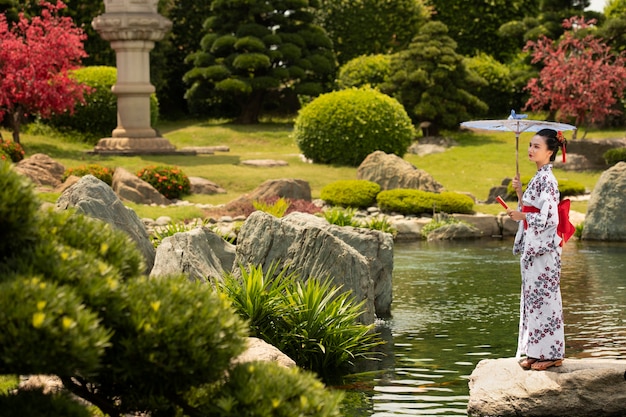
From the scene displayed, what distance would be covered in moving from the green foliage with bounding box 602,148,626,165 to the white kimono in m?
21.7

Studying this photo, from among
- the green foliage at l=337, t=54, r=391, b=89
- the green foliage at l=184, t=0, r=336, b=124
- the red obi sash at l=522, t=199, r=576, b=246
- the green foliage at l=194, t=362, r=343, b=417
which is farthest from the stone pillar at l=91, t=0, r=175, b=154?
the green foliage at l=194, t=362, r=343, b=417

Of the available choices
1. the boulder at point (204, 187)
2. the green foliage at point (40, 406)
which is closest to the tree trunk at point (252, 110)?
the boulder at point (204, 187)

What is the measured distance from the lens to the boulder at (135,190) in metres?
22.0

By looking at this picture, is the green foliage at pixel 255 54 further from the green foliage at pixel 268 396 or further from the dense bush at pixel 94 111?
the green foliage at pixel 268 396

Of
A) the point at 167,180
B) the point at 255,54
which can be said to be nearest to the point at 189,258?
the point at 167,180

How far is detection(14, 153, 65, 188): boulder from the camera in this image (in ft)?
76.6

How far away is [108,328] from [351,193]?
18030mm

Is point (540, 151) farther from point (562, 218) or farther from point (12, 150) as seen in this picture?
point (12, 150)

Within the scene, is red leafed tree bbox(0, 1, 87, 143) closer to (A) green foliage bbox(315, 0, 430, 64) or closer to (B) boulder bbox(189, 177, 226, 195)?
(B) boulder bbox(189, 177, 226, 195)

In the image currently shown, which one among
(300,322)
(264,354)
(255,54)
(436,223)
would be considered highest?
(255,54)

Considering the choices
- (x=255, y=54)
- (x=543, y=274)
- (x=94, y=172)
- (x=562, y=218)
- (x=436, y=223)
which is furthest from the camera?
(x=255, y=54)

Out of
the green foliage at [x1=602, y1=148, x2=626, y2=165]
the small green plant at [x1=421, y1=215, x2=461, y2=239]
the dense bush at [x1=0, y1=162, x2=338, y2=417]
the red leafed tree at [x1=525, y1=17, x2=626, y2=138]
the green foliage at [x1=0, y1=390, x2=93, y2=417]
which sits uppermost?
the red leafed tree at [x1=525, y1=17, x2=626, y2=138]

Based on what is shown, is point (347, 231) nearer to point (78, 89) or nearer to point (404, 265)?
point (404, 265)

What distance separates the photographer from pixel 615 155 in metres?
28.9
